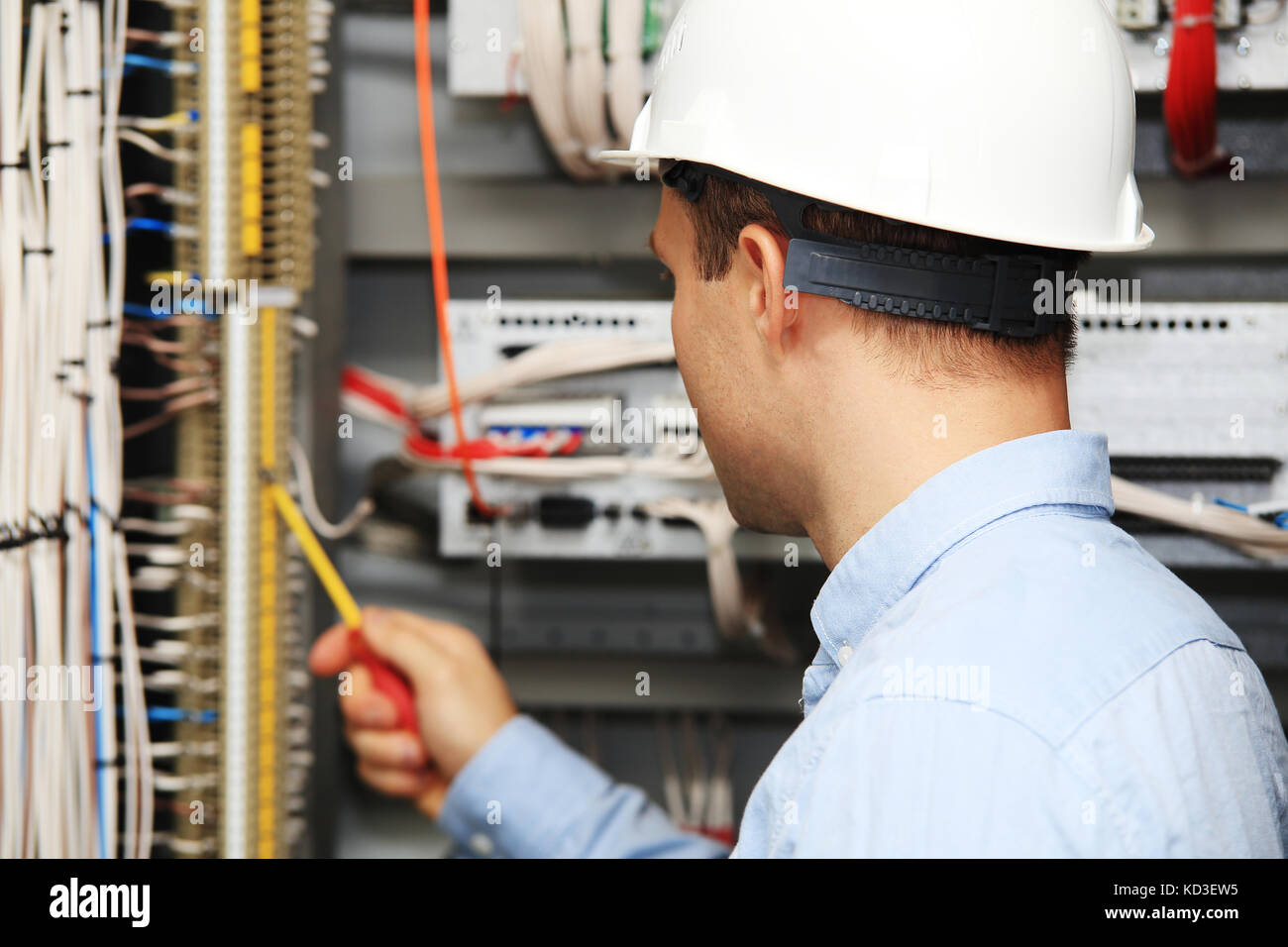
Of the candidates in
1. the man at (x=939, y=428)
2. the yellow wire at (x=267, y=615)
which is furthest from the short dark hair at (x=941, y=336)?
the yellow wire at (x=267, y=615)

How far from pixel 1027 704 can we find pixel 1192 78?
0.77 metres

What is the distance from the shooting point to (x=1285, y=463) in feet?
3.18

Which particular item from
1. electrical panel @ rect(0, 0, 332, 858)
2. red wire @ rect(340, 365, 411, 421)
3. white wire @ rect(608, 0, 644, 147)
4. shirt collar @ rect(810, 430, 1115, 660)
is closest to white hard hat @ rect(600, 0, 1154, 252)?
shirt collar @ rect(810, 430, 1115, 660)

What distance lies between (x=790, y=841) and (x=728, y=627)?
58cm

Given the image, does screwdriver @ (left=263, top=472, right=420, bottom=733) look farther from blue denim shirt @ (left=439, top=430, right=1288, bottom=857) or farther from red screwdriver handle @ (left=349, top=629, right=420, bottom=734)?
blue denim shirt @ (left=439, top=430, right=1288, bottom=857)

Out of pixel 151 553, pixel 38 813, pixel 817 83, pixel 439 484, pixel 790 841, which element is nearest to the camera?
pixel 790 841

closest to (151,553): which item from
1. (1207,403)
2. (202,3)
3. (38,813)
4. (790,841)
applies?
(38,813)

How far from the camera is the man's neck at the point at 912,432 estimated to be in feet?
1.87

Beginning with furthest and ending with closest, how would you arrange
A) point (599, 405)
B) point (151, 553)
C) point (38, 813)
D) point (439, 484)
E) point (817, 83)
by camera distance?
point (439, 484) → point (599, 405) → point (151, 553) → point (38, 813) → point (817, 83)

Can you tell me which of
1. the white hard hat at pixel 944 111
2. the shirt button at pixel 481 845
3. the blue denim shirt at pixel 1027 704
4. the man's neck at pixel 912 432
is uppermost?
the white hard hat at pixel 944 111

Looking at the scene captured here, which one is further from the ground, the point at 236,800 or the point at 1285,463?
the point at 1285,463

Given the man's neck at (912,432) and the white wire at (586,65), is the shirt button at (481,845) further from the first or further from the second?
the white wire at (586,65)

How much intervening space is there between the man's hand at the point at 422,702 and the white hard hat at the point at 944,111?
22.3 inches

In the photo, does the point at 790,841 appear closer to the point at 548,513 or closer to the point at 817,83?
the point at 817,83
